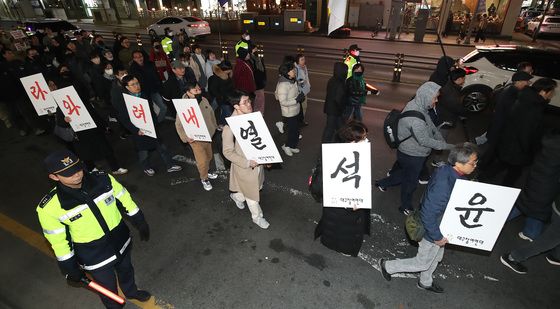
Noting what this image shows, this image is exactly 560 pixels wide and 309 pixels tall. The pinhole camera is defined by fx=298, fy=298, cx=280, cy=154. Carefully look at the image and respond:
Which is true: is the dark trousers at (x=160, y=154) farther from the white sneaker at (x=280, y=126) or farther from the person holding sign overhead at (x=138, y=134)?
the white sneaker at (x=280, y=126)

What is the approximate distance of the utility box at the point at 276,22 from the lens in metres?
24.3

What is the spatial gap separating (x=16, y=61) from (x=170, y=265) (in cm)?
730

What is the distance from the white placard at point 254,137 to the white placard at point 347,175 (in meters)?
0.80

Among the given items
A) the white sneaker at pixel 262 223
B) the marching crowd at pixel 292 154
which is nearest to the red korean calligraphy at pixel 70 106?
the marching crowd at pixel 292 154

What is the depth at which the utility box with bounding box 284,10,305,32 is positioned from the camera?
76.8ft

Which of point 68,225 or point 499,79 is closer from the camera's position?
point 68,225

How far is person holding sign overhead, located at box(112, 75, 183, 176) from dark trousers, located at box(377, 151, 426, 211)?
164 inches

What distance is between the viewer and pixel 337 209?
3.63 metres

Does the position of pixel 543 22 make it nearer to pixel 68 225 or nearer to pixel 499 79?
pixel 499 79

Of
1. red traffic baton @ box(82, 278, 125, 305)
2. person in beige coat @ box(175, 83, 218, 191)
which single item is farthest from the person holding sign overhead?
red traffic baton @ box(82, 278, 125, 305)

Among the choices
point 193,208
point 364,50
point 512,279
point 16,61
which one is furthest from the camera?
point 364,50

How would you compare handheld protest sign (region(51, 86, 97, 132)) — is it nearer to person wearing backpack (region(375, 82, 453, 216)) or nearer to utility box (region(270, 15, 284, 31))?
person wearing backpack (region(375, 82, 453, 216))

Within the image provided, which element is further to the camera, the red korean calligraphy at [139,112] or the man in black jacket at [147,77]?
the man in black jacket at [147,77]

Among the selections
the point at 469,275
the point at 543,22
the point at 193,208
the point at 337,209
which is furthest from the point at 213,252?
the point at 543,22
